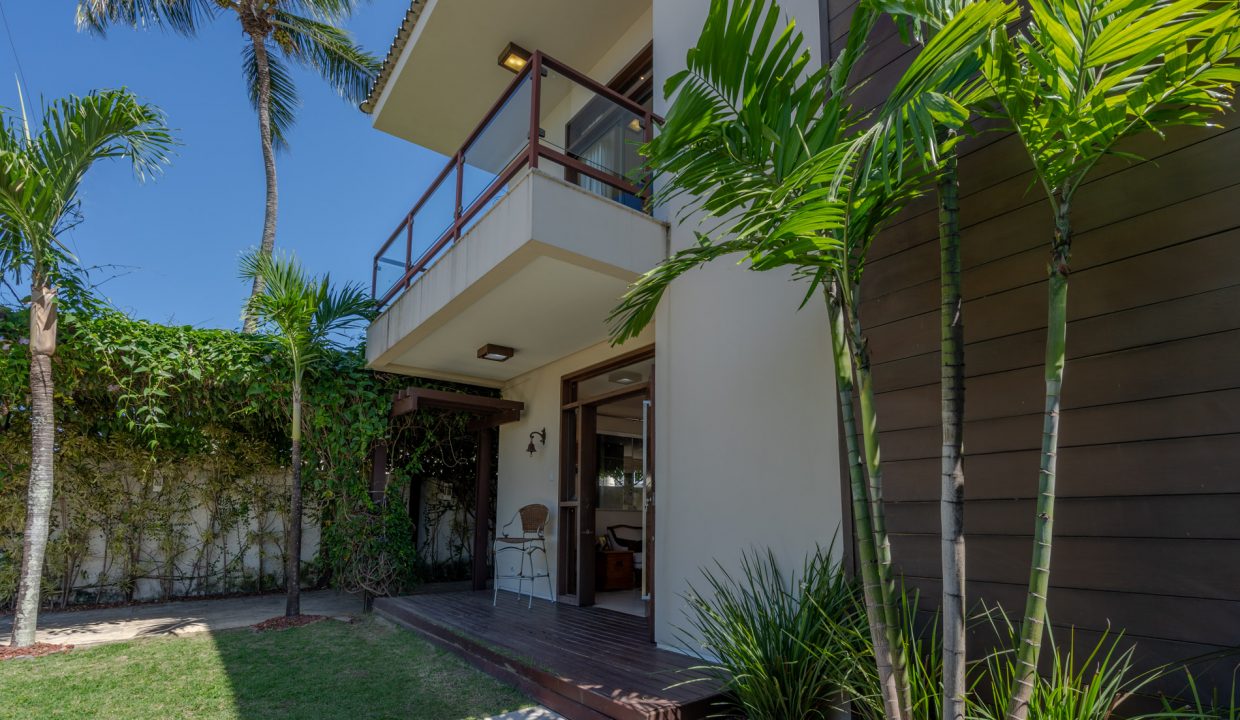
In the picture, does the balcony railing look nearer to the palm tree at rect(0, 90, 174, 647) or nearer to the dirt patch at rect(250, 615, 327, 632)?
the palm tree at rect(0, 90, 174, 647)

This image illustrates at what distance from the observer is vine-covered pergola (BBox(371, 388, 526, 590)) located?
7.13 meters

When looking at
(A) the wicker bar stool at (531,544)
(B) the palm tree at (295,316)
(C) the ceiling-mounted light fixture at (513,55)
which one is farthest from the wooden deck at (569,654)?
(C) the ceiling-mounted light fixture at (513,55)

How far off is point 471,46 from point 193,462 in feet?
19.6

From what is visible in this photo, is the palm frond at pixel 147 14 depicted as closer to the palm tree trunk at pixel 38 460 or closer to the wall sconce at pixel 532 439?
the palm tree trunk at pixel 38 460

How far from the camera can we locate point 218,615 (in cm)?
679

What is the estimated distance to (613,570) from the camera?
24.5 ft

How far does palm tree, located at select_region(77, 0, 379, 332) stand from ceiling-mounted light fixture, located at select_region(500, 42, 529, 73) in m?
5.96

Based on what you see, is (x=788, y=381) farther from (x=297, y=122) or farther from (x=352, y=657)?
(x=297, y=122)

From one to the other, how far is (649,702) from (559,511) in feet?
11.7

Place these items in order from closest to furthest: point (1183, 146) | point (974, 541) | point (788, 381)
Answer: point (1183, 146)
point (974, 541)
point (788, 381)

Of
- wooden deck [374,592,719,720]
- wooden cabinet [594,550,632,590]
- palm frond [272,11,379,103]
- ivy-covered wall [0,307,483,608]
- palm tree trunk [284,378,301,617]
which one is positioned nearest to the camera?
wooden deck [374,592,719,720]

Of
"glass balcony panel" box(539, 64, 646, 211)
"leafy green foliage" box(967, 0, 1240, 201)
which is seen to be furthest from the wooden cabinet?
"leafy green foliage" box(967, 0, 1240, 201)

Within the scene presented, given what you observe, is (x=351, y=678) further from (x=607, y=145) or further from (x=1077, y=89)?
(x=1077, y=89)

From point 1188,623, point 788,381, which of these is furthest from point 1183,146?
point 788,381
